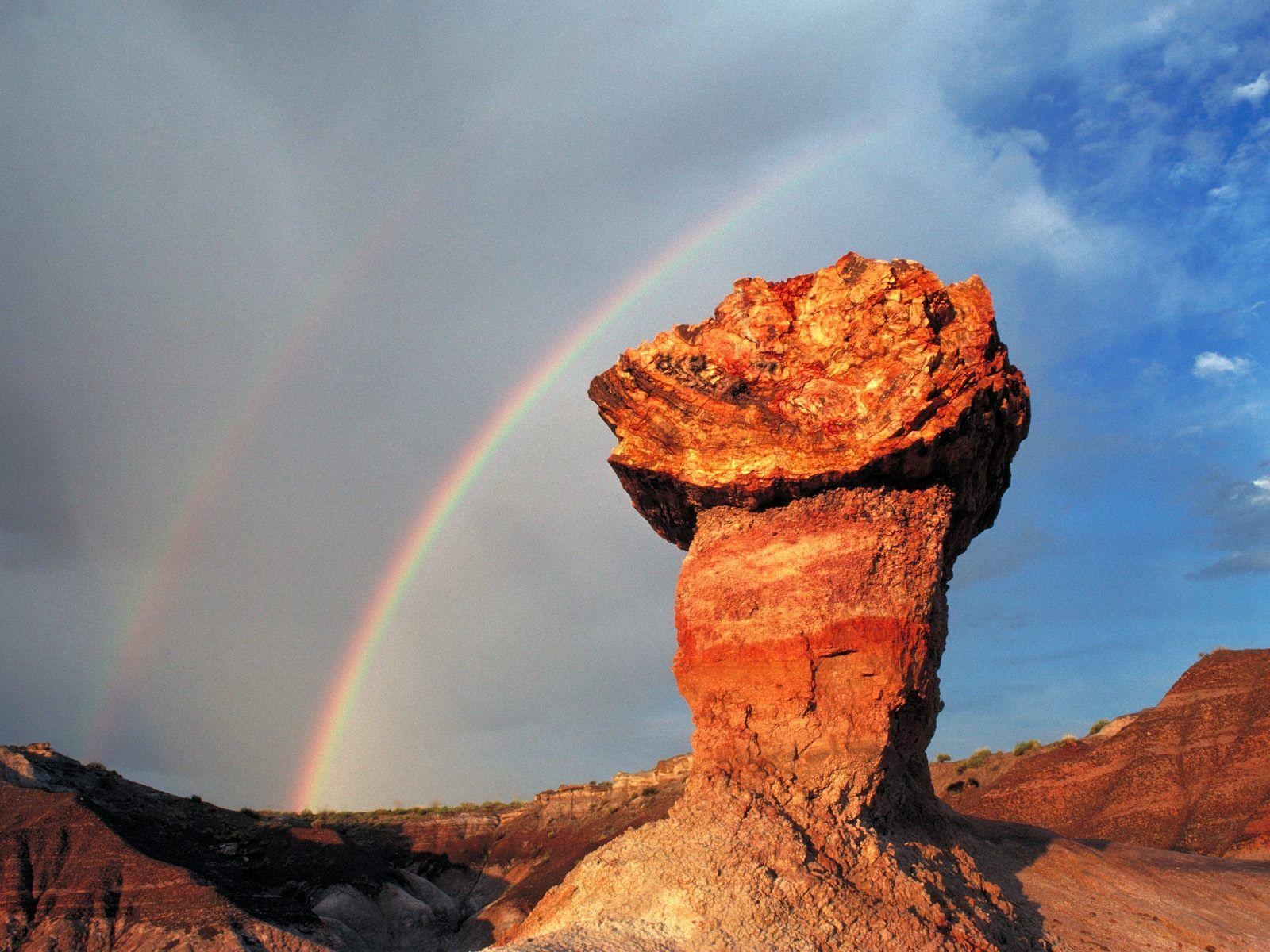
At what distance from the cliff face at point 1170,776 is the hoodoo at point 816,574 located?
24131mm

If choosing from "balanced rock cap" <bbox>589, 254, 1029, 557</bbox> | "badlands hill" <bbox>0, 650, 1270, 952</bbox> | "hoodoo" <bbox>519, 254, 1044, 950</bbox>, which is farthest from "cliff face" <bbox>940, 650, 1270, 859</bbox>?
"balanced rock cap" <bbox>589, 254, 1029, 557</bbox>

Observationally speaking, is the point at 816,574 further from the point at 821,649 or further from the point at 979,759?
the point at 979,759

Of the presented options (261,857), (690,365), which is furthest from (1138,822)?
(261,857)

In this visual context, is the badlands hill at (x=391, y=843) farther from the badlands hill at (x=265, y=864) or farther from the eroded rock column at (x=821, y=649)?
the eroded rock column at (x=821, y=649)

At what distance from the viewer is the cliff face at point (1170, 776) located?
101 ft

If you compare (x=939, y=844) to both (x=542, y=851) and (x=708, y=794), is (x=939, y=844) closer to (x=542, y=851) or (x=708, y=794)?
(x=708, y=794)

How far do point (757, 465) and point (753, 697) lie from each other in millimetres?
3240

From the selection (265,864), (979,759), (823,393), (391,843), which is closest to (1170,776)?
(979,759)

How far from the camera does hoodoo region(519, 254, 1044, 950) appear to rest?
1004cm

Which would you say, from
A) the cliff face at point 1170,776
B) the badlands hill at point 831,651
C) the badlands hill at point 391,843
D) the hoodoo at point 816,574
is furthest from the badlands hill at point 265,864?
the hoodoo at point 816,574

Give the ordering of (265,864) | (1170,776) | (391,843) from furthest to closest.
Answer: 1. (391,843)
2. (265,864)
3. (1170,776)

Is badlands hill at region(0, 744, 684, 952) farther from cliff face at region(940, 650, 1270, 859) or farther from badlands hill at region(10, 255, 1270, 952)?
badlands hill at region(10, 255, 1270, 952)

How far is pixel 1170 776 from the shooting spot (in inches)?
1335

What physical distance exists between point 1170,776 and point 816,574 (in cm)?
Answer: 3116
